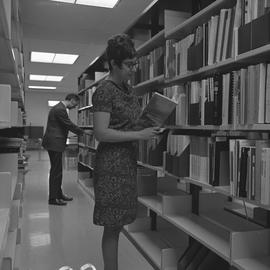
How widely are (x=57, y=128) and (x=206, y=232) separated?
258 cm

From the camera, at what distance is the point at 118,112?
155 cm

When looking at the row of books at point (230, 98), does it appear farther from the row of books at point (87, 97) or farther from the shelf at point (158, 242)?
the row of books at point (87, 97)

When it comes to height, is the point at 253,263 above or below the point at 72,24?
below

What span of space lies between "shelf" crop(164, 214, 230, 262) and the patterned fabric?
0.44 m

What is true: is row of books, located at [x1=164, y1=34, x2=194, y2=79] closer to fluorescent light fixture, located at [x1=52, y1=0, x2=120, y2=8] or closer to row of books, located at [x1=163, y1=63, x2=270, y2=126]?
row of books, located at [x1=163, y1=63, x2=270, y2=126]

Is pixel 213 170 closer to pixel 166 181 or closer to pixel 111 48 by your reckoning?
pixel 111 48

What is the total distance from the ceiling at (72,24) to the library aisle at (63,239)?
2.10 m

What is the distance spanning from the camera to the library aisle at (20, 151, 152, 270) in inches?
89.3

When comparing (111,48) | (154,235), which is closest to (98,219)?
(111,48)

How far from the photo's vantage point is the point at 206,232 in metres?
1.82

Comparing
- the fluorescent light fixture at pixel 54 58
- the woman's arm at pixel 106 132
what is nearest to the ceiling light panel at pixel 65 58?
the fluorescent light fixture at pixel 54 58

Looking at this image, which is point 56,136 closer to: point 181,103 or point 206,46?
point 181,103

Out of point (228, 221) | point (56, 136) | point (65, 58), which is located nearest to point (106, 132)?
point (228, 221)

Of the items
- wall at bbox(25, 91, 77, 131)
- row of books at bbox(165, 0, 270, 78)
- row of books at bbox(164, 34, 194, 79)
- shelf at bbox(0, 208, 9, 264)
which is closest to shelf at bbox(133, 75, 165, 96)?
row of books at bbox(164, 34, 194, 79)
